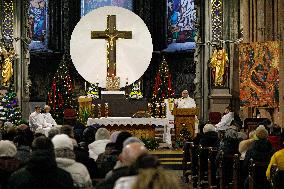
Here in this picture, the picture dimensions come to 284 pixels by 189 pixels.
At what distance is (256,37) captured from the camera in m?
25.0

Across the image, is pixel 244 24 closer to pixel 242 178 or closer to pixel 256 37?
pixel 256 37

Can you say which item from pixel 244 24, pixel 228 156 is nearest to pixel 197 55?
pixel 244 24

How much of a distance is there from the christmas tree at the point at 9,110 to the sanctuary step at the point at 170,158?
7246mm

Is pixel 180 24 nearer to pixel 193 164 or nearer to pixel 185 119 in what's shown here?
pixel 185 119

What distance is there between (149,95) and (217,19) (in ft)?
22.2

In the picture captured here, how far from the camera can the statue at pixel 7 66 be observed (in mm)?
30094

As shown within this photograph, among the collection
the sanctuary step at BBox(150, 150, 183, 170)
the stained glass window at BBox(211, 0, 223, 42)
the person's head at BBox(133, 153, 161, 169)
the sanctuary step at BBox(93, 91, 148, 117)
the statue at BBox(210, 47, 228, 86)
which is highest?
the stained glass window at BBox(211, 0, 223, 42)

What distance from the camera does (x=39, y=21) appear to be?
37.4m

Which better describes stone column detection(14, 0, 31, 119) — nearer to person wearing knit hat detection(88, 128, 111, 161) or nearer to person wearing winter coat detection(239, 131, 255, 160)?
person wearing winter coat detection(239, 131, 255, 160)

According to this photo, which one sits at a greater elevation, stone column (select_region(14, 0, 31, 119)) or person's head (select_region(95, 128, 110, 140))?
stone column (select_region(14, 0, 31, 119))

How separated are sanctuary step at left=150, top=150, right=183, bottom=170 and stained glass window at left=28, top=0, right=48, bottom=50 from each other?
703 inches

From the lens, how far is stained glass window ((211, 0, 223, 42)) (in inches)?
1182

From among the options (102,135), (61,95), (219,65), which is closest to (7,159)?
(102,135)

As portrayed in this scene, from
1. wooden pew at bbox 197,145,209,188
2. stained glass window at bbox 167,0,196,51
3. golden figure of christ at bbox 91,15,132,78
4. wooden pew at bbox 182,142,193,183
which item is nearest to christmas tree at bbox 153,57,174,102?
golden figure of christ at bbox 91,15,132,78
